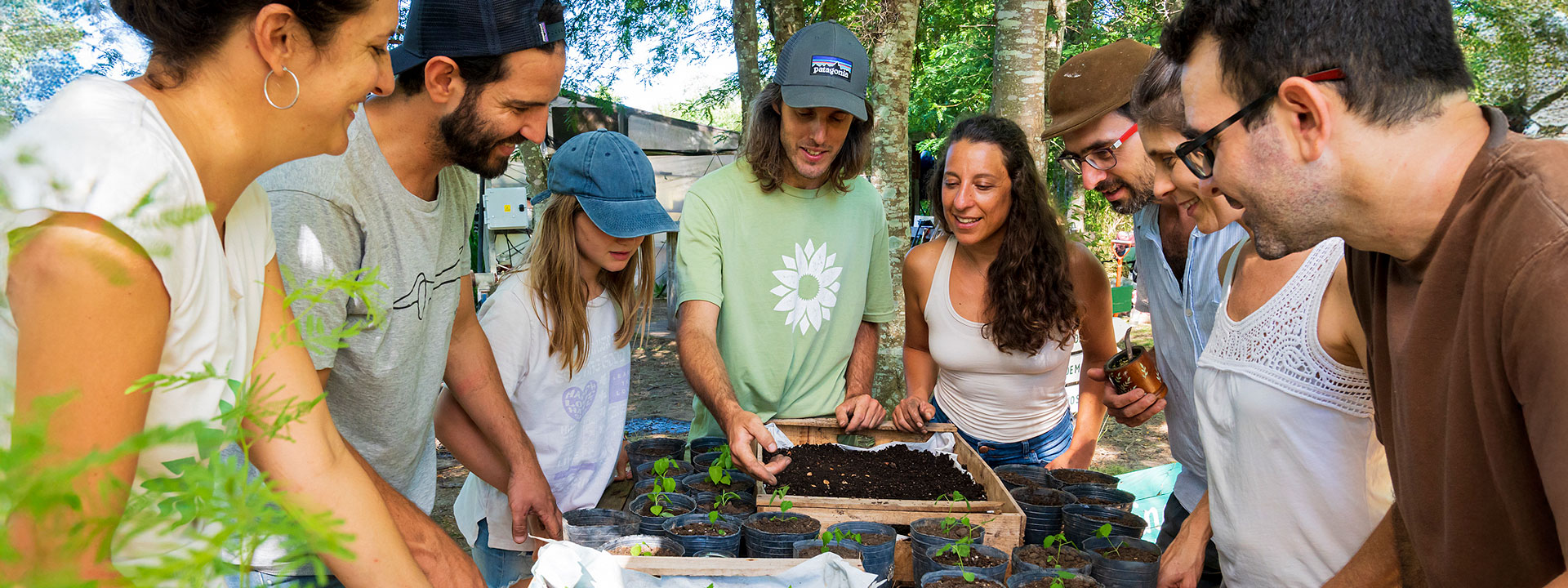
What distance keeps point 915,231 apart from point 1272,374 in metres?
7.64

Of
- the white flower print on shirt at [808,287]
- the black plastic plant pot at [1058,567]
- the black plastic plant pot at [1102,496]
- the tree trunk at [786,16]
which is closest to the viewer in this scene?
the black plastic plant pot at [1058,567]

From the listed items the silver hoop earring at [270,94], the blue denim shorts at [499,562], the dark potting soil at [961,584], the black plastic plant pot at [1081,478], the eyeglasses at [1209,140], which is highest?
the silver hoop earring at [270,94]

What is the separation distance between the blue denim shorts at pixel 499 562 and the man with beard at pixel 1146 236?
168 cm

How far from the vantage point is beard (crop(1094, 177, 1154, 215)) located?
8.74ft

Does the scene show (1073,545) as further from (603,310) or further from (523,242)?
(523,242)

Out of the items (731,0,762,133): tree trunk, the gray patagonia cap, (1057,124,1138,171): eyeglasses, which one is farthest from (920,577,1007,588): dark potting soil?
(731,0,762,133): tree trunk

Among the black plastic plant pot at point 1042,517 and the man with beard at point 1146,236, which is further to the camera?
the man with beard at point 1146,236

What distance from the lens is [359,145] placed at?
6.07 ft

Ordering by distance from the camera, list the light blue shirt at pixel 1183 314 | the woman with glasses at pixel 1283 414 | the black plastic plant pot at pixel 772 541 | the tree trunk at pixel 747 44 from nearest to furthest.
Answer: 1. the woman with glasses at pixel 1283 414
2. the black plastic plant pot at pixel 772 541
3. the light blue shirt at pixel 1183 314
4. the tree trunk at pixel 747 44

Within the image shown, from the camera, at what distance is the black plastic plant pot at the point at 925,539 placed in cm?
204

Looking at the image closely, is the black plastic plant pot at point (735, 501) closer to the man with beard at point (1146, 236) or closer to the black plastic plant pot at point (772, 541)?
the black plastic plant pot at point (772, 541)

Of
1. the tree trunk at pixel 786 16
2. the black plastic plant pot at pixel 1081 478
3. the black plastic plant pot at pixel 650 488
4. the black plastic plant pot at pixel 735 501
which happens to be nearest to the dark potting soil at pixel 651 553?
the black plastic plant pot at pixel 735 501

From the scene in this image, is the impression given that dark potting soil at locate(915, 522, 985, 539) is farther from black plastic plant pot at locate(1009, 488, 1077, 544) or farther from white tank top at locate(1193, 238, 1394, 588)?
white tank top at locate(1193, 238, 1394, 588)

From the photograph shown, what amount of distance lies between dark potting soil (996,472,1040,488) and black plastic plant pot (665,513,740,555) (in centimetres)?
85
